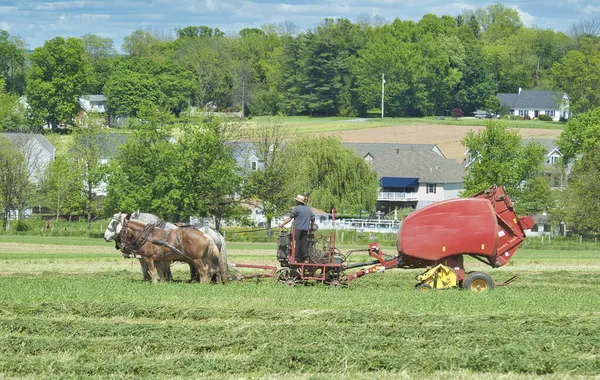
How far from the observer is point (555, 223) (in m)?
77.2

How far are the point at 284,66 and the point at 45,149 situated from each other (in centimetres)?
6831

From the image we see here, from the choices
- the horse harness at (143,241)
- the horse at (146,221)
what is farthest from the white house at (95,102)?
the horse harness at (143,241)

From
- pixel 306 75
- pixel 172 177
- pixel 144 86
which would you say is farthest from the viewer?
pixel 306 75

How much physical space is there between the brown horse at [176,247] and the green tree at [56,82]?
108 m

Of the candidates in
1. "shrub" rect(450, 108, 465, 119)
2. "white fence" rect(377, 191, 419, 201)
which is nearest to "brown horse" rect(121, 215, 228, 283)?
"white fence" rect(377, 191, 419, 201)

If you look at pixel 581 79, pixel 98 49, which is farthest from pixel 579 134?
pixel 98 49

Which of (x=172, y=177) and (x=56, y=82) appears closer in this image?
(x=172, y=177)

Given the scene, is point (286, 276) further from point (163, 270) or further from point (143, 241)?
point (143, 241)

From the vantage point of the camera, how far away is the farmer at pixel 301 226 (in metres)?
24.3

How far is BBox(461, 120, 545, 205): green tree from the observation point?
260 ft

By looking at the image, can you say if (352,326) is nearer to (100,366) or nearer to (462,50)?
(100,366)

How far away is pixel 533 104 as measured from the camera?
164125 mm

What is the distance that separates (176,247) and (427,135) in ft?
355

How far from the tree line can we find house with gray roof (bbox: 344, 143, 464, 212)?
3813 centimetres
